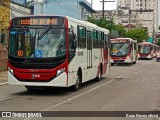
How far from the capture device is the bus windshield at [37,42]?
1555cm

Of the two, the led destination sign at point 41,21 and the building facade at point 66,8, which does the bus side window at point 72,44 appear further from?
the building facade at point 66,8

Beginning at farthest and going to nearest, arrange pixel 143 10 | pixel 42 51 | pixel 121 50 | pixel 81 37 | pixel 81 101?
pixel 143 10 → pixel 121 50 → pixel 81 37 → pixel 42 51 → pixel 81 101

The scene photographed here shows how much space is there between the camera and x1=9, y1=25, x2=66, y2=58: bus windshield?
15.5 metres

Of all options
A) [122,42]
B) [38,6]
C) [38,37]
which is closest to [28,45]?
[38,37]

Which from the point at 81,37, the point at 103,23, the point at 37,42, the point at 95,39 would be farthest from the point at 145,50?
the point at 37,42

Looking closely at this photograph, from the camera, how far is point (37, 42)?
1562 cm

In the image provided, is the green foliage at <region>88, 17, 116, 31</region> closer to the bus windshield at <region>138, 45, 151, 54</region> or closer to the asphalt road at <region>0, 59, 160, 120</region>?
the bus windshield at <region>138, 45, 151, 54</region>

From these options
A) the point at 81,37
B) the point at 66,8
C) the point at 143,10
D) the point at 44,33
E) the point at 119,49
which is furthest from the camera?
the point at 143,10

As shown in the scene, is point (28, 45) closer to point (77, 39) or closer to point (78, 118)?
point (77, 39)

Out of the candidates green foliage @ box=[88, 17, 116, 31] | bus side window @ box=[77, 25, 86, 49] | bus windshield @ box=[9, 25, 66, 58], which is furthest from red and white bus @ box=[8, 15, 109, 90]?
green foliage @ box=[88, 17, 116, 31]

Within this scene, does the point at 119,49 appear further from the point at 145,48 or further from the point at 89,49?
the point at 89,49

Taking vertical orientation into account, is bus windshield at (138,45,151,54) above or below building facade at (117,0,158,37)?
below

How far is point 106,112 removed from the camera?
38.3ft

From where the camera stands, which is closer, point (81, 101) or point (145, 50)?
point (81, 101)
